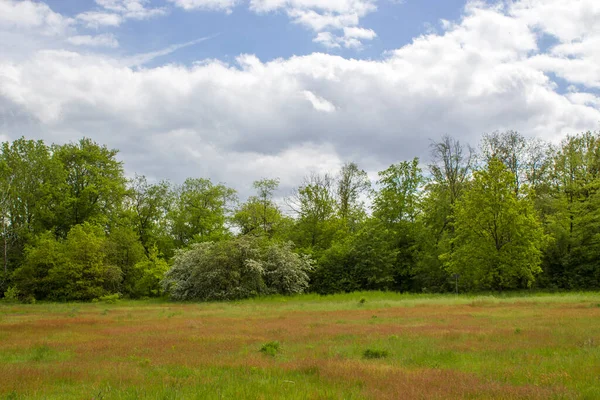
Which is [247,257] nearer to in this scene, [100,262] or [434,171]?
[100,262]

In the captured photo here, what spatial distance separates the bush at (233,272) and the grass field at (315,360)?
23.9 m

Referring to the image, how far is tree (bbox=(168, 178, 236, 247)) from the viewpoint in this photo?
218 feet

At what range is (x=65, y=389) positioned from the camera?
31.4 ft

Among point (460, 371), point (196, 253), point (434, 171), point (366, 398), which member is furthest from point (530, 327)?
point (434, 171)

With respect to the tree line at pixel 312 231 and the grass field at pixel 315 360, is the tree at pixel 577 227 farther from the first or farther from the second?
the grass field at pixel 315 360

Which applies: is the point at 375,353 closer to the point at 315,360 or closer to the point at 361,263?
the point at 315,360

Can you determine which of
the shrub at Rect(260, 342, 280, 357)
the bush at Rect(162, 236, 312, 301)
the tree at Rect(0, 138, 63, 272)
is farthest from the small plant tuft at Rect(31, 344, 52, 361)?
the tree at Rect(0, 138, 63, 272)

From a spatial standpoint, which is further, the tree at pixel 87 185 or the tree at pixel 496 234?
the tree at pixel 87 185

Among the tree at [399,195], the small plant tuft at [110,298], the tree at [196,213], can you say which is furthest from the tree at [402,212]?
the small plant tuft at [110,298]

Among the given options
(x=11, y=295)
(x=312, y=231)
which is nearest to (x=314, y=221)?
(x=312, y=231)

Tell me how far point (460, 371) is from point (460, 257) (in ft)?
118

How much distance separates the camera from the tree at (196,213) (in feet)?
218

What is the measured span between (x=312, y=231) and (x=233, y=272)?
16512 mm

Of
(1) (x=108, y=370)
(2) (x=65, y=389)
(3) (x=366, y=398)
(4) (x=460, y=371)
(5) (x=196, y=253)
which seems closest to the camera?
(3) (x=366, y=398)
